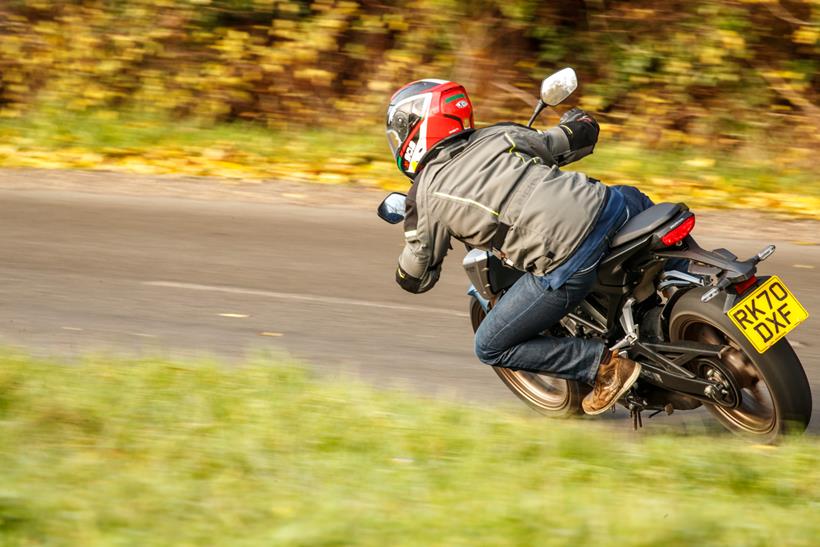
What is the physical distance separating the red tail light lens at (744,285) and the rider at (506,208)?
21.9 inches

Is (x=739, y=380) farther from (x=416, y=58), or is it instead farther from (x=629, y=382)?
(x=416, y=58)

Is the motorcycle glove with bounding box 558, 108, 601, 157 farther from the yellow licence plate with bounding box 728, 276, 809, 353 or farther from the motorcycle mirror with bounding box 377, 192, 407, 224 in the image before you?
the yellow licence plate with bounding box 728, 276, 809, 353

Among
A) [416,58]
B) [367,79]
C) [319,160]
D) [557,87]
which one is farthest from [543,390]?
[367,79]

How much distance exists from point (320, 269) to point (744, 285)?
4086 millimetres

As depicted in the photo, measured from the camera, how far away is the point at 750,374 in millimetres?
5000

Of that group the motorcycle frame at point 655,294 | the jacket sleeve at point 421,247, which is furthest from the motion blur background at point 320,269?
the jacket sleeve at point 421,247

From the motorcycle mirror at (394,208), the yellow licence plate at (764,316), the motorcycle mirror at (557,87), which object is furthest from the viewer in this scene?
the motorcycle mirror at (394,208)

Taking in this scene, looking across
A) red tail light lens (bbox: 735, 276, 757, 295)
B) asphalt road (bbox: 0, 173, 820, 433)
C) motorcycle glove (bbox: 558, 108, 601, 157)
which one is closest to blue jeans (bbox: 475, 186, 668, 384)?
motorcycle glove (bbox: 558, 108, 601, 157)

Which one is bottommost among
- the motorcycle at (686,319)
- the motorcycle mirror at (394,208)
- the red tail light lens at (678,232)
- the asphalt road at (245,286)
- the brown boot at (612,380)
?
the asphalt road at (245,286)

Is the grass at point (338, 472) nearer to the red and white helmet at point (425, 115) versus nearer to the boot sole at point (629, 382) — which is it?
the boot sole at point (629, 382)

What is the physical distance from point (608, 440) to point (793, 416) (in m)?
0.74

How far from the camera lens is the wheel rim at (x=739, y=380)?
4.98m

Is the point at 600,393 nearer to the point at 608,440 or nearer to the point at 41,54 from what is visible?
the point at 608,440

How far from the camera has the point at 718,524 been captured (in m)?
3.75
